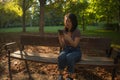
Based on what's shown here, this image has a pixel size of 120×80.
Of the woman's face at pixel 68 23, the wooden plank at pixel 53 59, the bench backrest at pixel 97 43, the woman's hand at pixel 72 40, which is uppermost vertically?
the woman's face at pixel 68 23

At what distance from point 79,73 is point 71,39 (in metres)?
1.72

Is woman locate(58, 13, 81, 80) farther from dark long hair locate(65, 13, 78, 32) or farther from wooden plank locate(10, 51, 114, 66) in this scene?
wooden plank locate(10, 51, 114, 66)

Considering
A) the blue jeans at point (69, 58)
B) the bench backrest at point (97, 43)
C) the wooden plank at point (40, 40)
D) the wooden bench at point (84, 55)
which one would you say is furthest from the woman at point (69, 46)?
the wooden plank at point (40, 40)

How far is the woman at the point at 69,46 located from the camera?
5949 millimetres

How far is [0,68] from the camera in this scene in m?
8.06

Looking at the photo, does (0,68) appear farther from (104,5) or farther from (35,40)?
(104,5)

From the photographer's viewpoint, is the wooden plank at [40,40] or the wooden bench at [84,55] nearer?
the wooden bench at [84,55]

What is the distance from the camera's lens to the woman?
19.5 ft

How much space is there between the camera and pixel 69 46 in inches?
248

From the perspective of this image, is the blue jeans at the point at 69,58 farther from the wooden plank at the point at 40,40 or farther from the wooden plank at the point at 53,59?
the wooden plank at the point at 40,40

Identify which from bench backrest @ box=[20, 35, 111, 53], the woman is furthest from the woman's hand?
bench backrest @ box=[20, 35, 111, 53]

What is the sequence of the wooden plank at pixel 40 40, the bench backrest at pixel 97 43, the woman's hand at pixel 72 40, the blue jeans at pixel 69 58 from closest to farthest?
the blue jeans at pixel 69 58
the woman's hand at pixel 72 40
the bench backrest at pixel 97 43
the wooden plank at pixel 40 40

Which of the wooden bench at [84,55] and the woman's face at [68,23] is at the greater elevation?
the woman's face at [68,23]

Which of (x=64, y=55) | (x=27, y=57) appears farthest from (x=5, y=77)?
(x=64, y=55)
